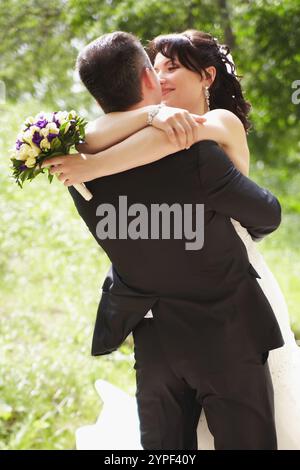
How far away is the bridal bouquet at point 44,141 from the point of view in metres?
1.84

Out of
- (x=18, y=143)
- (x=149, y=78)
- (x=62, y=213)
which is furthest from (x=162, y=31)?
(x=18, y=143)

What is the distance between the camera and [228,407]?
1.97 m

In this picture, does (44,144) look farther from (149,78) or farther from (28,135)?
(149,78)

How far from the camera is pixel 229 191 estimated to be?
180 centimetres

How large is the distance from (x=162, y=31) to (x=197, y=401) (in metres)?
3.94

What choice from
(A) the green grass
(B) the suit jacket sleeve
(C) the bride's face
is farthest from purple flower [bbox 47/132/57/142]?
(A) the green grass

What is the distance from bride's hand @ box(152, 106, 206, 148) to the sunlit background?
9.10ft

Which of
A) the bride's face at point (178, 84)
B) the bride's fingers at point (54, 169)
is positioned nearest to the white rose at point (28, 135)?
the bride's fingers at point (54, 169)

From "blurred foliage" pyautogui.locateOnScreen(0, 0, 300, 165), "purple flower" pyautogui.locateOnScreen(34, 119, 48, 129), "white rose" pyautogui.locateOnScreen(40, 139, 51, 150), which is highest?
"blurred foliage" pyautogui.locateOnScreen(0, 0, 300, 165)

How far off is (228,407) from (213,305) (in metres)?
0.34

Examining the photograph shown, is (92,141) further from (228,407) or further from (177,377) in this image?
(228,407)

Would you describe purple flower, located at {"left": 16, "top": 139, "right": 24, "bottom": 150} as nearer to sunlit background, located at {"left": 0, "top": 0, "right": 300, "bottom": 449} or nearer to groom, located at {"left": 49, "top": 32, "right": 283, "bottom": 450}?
groom, located at {"left": 49, "top": 32, "right": 283, "bottom": 450}

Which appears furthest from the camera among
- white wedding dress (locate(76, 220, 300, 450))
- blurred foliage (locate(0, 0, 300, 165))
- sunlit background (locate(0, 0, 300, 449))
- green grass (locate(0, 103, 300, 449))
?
blurred foliage (locate(0, 0, 300, 165))

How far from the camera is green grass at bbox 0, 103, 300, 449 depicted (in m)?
4.23
